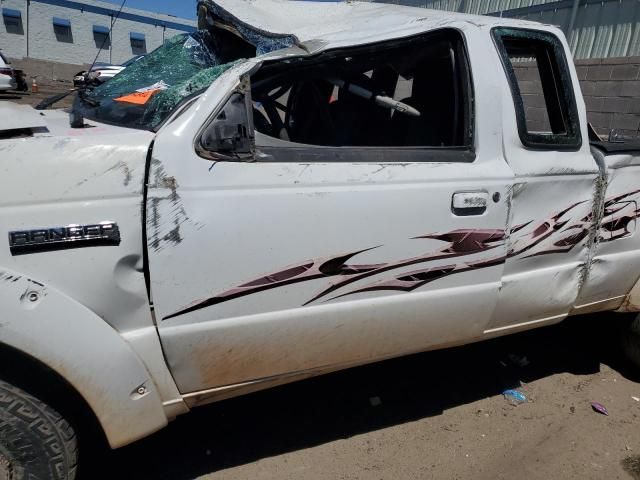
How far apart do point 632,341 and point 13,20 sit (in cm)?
3537

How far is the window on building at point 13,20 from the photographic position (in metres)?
29.7

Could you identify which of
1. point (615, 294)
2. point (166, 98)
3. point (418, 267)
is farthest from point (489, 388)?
point (166, 98)

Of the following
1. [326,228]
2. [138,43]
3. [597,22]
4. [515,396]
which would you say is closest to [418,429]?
[515,396]

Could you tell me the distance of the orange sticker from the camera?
2.14m

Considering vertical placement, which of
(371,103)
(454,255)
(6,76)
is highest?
(371,103)

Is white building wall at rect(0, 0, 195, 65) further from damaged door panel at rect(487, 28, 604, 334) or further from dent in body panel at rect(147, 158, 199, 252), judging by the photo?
dent in body panel at rect(147, 158, 199, 252)

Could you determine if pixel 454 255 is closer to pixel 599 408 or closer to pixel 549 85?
pixel 549 85

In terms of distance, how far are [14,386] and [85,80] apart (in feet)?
5.63

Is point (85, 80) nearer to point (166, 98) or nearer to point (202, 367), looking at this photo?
point (166, 98)

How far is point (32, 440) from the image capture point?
1.78 metres

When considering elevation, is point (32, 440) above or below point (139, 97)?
below

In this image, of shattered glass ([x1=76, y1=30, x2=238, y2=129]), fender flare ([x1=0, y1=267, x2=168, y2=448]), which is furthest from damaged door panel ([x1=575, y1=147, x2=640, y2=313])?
fender flare ([x1=0, y1=267, x2=168, y2=448])

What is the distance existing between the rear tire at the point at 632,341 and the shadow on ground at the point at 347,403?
14cm

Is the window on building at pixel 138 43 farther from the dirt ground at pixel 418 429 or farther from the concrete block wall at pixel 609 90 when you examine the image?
the dirt ground at pixel 418 429
